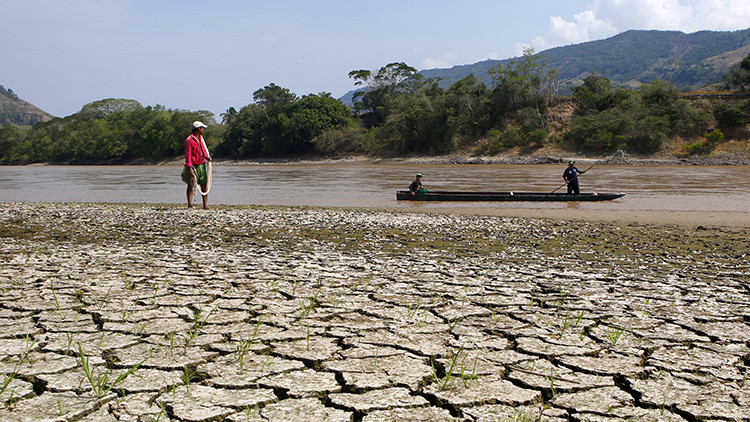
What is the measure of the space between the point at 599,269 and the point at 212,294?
415cm

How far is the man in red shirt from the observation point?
A: 10485 millimetres

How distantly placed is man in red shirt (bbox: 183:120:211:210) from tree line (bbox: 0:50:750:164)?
43.2 metres

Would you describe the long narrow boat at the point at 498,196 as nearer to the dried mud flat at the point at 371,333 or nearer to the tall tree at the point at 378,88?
the dried mud flat at the point at 371,333

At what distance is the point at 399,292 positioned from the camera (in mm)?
4836

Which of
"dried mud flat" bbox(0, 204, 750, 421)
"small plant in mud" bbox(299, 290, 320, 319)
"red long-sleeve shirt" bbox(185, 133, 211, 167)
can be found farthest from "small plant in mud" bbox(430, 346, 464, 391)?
"red long-sleeve shirt" bbox(185, 133, 211, 167)

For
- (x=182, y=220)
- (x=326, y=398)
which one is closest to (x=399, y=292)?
(x=326, y=398)

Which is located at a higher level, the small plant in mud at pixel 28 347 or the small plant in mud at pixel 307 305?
the small plant in mud at pixel 28 347

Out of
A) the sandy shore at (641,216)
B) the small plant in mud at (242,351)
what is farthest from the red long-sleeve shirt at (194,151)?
the small plant in mud at (242,351)

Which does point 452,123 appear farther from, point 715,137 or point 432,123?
point 715,137

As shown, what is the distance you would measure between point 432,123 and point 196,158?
49071 mm

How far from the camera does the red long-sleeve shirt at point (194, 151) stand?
10.5 meters

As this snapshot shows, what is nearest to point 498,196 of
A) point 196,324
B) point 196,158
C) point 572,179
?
point 572,179

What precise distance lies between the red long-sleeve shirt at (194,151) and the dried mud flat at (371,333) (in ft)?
11.6

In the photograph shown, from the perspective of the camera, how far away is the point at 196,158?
35.3 ft
